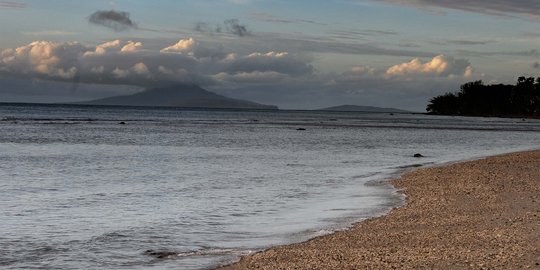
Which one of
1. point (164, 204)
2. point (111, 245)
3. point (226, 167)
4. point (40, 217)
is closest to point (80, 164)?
point (226, 167)

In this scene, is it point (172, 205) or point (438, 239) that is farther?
point (172, 205)

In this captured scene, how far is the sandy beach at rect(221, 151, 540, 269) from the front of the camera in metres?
12.5

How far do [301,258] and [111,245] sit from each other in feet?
14.9

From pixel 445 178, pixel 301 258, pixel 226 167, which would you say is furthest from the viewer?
pixel 226 167

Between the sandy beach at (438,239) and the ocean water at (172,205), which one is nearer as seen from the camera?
the sandy beach at (438,239)

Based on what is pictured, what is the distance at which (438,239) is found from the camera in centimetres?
1502

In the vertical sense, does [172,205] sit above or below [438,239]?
below

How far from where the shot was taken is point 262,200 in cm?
2438

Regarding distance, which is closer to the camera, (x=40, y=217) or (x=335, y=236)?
(x=335, y=236)

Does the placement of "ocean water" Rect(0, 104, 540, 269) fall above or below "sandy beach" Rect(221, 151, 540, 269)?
below

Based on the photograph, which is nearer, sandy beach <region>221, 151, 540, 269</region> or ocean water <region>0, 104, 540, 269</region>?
sandy beach <region>221, 151, 540, 269</region>

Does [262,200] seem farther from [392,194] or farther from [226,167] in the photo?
[226,167]

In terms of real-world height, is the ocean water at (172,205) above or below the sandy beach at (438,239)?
below

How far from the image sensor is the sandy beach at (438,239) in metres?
12.5
